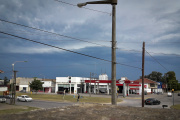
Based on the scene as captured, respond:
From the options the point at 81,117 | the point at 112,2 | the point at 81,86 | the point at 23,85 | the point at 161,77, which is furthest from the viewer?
the point at 161,77

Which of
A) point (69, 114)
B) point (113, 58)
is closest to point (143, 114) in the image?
point (69, 114)

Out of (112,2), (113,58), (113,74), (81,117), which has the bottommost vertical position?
(81,117)

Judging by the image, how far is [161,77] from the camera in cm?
14312

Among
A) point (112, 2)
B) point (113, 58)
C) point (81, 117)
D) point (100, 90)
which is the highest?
point (112, 2)

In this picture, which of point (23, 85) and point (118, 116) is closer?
point (118, 116)

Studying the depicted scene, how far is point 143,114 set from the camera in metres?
7.93

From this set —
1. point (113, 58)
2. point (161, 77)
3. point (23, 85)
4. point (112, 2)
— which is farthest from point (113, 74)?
point (161, 77)

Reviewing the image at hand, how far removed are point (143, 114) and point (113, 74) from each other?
3856mm

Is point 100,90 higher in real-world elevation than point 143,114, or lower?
lower

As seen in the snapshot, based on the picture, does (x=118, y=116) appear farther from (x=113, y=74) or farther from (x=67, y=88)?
(x=67, y=88)

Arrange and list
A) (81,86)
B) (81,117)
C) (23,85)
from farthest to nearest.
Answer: (23,85) → (81,86) → (81,117)

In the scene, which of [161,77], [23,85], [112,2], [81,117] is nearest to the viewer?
[81,117]

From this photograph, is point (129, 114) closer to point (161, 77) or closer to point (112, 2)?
point (112, 2)

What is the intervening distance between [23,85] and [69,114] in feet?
300
